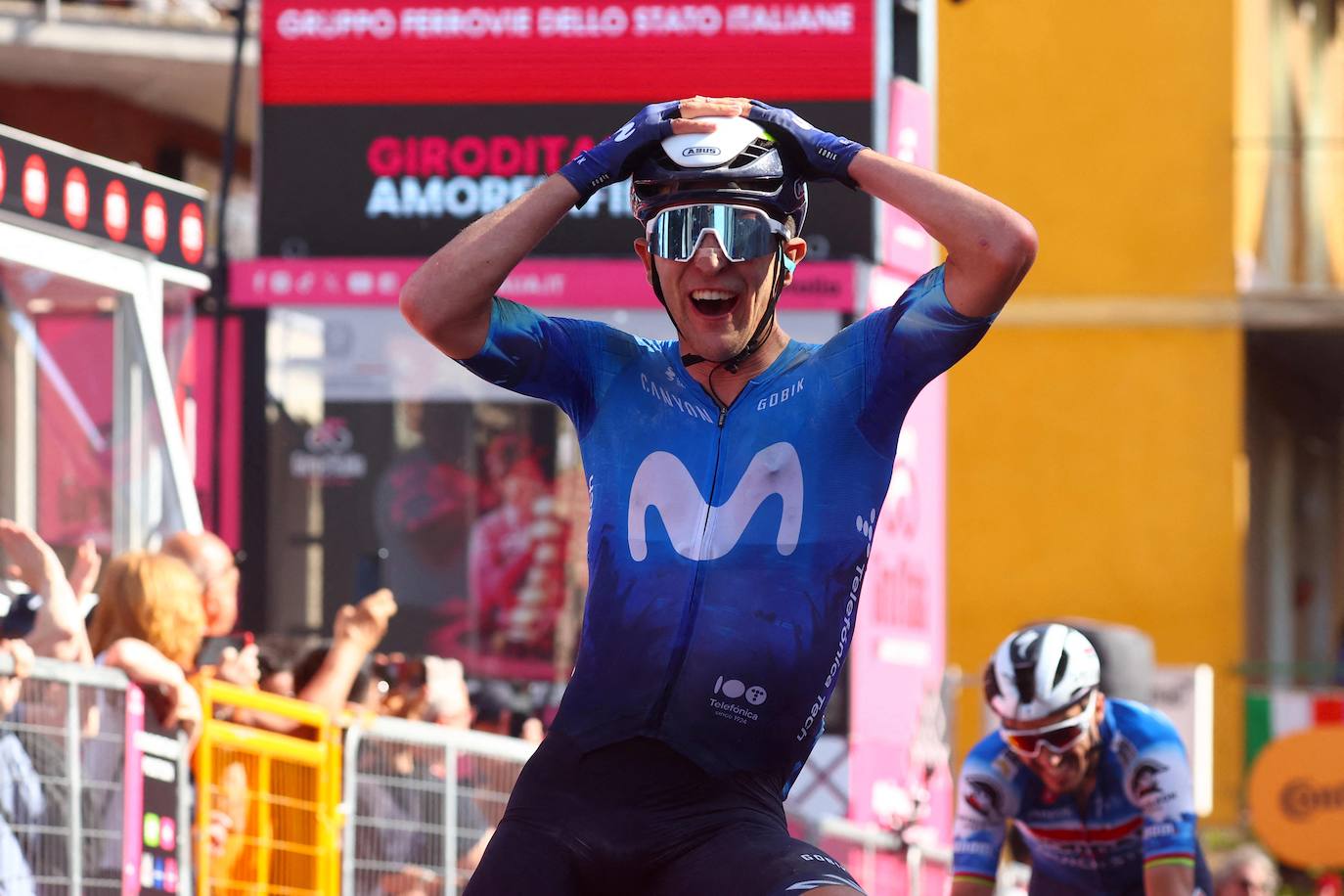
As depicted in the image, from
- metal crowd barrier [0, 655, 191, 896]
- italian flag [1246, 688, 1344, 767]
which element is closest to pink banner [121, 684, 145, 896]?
metal crowd barrier [0, 655, 191, 896]

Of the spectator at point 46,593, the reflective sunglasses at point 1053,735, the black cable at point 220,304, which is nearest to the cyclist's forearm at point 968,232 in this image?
the reflective sunglasses at point 1053,735

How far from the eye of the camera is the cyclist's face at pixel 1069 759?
8312 mm

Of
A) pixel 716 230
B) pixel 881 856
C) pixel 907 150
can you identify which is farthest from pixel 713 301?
pixel 907 150

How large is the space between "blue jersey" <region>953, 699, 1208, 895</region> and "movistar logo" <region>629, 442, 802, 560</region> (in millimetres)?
3588

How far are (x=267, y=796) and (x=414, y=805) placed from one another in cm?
97

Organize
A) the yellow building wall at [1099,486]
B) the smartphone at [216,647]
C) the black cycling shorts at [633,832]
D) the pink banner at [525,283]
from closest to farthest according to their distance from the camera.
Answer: the black cycling shorts at [633,832]
the smartphone at [216,647]
the pink banner at [525,283]
the yellow building wall at [1099,486]

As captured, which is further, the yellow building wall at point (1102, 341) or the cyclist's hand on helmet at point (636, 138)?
the yellow building wall at point (1102, 341)

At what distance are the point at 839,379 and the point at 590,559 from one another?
0.61m

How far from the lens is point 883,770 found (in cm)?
1416

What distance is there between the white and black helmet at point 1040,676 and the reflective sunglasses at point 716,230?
3566mm

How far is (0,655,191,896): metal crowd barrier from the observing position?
7277 millimetres

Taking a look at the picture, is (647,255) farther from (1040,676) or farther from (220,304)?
(220,304)

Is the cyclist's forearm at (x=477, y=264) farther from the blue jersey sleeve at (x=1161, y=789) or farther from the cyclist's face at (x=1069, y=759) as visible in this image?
the blue jersey sleeve at (x=1161, y=789)

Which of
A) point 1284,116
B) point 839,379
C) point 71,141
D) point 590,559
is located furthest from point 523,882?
point 1284,116
